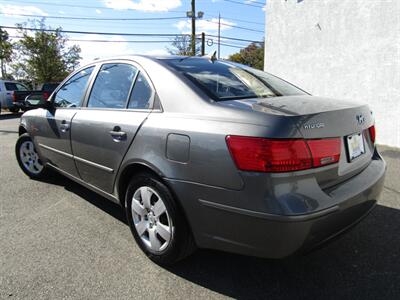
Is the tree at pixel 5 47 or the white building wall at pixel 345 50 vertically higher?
the tree at pixel 5 47

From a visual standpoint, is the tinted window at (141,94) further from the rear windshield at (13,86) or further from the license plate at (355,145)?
the rear windshield at (13,86)

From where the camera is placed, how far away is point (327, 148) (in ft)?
6.95

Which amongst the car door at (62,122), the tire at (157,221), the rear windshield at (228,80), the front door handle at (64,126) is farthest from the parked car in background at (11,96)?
the tire at (157,221)

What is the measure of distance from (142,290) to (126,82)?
1736 millimetres

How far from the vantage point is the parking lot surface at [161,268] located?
7.93 ft

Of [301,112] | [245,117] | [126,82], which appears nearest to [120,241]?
[126,82]

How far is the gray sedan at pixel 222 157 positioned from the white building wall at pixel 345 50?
529 cm

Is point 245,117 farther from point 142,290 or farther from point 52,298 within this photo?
point 52,298

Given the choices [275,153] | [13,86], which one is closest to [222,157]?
[275,153]

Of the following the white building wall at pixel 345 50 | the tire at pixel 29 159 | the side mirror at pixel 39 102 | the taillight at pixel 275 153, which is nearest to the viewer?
the taillight at pixel 275 153

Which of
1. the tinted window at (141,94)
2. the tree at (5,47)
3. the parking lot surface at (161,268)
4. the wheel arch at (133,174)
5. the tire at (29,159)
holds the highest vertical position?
the tree at (5,47)

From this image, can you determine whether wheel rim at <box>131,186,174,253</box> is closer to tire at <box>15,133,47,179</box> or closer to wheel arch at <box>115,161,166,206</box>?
wheel arch at <box>115,161,166,206</box>

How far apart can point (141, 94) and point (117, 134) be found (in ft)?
1.28

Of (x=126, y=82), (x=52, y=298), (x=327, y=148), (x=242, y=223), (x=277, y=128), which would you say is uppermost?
(x=126, y=82)
